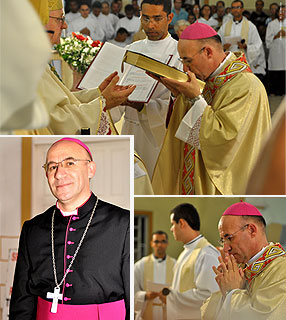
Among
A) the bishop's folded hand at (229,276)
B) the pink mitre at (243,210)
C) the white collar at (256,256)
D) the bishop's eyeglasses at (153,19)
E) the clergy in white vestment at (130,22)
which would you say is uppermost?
the clergy in white vestment at (130,22)

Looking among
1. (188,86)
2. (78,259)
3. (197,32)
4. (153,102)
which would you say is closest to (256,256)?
(78,259)

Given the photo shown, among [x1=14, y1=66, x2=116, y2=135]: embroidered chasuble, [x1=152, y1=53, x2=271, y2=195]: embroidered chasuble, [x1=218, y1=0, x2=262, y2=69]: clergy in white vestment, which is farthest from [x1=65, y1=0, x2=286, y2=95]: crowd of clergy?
[x1=14, y1=66, x2=116, y2=135]: embroidered chasuble

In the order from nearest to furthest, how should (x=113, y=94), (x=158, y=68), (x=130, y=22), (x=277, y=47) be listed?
(x=113, y=94) < (x=158, y=68) < (x=130, y=22) < (x=277, y=47)

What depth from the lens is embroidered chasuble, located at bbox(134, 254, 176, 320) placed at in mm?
3807

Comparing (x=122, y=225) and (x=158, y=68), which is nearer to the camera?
(x=122, y=225)

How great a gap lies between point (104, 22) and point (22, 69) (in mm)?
4700

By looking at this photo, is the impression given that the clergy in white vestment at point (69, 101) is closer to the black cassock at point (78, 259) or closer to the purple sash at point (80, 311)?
the black cassock at point (78, 259)

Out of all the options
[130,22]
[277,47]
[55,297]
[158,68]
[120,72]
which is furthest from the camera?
[277,47]

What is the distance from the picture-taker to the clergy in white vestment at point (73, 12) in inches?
238

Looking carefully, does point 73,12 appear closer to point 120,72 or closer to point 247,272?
point 120,72

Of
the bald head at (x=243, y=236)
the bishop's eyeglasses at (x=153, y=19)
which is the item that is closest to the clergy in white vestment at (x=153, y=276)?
the bald head at (x=243, y=236)

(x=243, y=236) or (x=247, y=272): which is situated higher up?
(x=243, y=236)

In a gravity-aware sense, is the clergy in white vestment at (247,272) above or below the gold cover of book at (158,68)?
below

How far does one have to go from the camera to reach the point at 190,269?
3.83 meters
